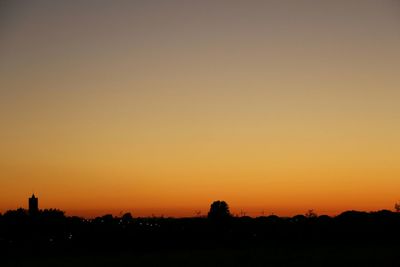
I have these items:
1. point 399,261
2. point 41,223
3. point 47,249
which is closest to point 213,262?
point 399,261

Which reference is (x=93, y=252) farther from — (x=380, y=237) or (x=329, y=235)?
(x=380, y=237)

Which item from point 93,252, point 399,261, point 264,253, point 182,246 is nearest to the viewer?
point 399,261

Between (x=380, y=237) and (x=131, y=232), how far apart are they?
145 feet

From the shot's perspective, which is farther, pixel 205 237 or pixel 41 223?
pixel 41 223

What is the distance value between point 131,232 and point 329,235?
117 ft

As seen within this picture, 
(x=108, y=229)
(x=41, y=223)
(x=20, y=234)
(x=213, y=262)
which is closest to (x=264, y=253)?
(x=213, y=262)

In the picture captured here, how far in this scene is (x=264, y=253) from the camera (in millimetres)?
71688

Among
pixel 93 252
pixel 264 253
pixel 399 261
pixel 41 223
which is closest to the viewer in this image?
pixel 399 261

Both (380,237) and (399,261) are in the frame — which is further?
(380,237)

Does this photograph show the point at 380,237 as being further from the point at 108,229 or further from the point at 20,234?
the point at 20,234

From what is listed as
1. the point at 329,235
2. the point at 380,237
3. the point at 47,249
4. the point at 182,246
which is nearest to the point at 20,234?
the point at 47,249

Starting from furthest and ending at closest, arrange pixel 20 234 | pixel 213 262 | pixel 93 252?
pixel 20 234
pixel 93 252
pixel 213 262

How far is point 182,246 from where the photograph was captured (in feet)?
318

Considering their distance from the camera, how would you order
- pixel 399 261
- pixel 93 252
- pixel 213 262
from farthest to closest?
1. pixel 93 252
2. pixel 213 262
3. pixel 399 261
